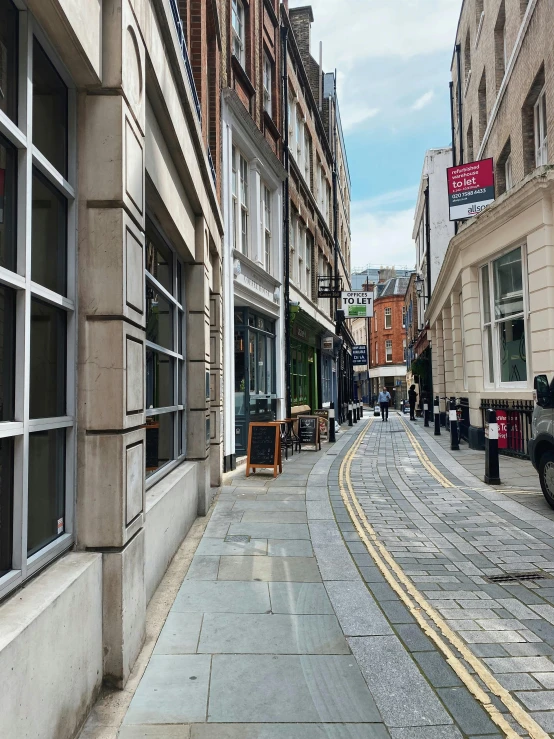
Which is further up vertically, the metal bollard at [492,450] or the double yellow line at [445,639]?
A: the metal bollard at [492,450]

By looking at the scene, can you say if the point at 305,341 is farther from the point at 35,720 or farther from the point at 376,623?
the point at 35,720

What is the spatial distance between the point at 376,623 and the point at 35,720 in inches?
96.6

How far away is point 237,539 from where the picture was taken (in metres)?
6.20

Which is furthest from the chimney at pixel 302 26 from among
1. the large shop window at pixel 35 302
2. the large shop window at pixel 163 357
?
the large shop window at pixel 35 302

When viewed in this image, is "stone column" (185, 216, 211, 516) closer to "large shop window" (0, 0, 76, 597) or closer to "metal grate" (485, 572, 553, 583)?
"metal grate" (485, 572, 553, 583)

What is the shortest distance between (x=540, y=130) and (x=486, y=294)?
12.7ft

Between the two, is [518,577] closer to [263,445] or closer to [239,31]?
[263,445]

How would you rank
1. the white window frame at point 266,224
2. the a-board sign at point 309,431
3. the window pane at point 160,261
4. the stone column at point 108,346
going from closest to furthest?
1. the stone column at point 108,346
2. the window pane at point 160,261
3. the a-board sign at point 309,431
4. the white window frame at point 266,224

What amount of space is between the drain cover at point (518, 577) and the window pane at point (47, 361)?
12.8ft

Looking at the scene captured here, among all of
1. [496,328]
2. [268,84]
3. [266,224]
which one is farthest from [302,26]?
[496,328]

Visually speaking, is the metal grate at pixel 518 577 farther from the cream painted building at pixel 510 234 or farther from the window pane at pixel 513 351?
the window pane at pixel 513 351

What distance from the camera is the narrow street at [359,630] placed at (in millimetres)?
2877

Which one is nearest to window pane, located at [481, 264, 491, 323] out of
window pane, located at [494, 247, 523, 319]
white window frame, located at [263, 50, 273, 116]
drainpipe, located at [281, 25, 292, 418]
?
window pane, located at [494, 247, 523, 319]

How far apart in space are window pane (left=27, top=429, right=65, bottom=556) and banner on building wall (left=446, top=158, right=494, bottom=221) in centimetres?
1485
